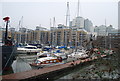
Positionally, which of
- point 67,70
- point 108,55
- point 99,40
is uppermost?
point 99,40

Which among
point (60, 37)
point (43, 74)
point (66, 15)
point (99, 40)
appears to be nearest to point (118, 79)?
point (99, 40)

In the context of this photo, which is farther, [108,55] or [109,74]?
[108,55]

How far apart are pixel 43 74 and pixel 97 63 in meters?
5.32

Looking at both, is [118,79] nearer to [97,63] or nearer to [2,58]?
[97,63]

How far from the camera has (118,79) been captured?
3965mm

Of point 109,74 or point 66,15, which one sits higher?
point 66,15

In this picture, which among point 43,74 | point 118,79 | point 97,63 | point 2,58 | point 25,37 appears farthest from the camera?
point 25,37

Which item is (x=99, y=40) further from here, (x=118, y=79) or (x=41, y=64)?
(x=41, y=64)

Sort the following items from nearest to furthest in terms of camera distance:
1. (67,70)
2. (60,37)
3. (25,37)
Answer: (67,70) < (60,37) < (25,37)

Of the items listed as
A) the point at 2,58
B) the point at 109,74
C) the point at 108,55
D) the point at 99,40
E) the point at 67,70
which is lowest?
the point at 67,70

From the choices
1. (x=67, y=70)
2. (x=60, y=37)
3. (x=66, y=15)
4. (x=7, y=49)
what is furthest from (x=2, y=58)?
(x=60, y=37)

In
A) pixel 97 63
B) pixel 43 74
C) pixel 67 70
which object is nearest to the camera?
pixel 97 63

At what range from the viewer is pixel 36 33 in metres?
87.8

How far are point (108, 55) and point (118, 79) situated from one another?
2.96ft
